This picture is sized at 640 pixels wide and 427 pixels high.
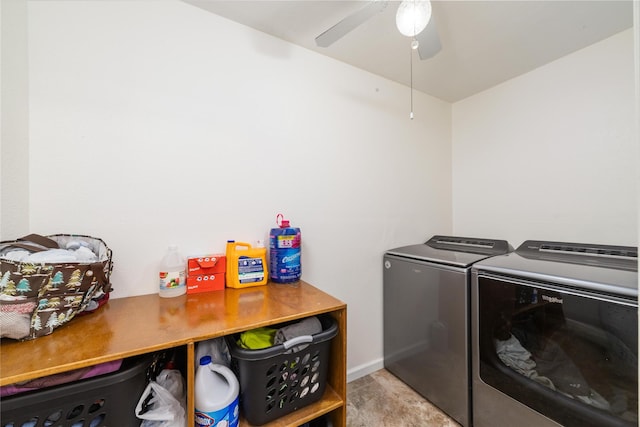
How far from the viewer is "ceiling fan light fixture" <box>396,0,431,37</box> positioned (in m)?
1.00

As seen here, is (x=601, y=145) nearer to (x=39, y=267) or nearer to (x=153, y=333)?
(x=153, y=333)

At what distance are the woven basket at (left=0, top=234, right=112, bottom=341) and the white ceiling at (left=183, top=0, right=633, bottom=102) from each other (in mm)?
1321

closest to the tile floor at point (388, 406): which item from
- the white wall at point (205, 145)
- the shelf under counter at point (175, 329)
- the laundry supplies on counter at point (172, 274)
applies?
the white wall at point (205, 145)

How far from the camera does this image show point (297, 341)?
0.88 m

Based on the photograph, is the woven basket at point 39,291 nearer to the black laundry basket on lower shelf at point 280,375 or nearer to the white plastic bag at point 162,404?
the white plastic bag at point 162,404

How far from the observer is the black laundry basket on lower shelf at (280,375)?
0.85 metres

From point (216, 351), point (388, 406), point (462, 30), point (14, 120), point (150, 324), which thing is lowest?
point (388, 406)

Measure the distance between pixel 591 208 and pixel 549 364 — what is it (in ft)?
3.55

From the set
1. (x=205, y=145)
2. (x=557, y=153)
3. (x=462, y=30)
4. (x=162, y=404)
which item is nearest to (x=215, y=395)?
(x=162, y=404)

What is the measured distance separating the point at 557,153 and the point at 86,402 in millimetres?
2665

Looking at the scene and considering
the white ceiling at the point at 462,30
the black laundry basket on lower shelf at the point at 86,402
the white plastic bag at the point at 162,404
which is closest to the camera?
the black laundry basket on lower shelf at the point at 86,402

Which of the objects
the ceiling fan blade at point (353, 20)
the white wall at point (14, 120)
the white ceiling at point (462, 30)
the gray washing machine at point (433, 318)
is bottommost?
the gray washing machine at point (433, 318)

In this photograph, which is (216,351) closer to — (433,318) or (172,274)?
(172,274)

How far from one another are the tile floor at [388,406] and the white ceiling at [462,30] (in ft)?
7.34
